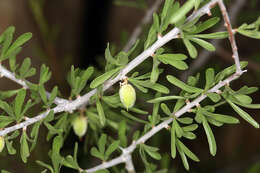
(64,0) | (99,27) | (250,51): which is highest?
(64,0)

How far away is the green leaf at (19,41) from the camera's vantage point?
0.56 m

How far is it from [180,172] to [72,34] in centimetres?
76

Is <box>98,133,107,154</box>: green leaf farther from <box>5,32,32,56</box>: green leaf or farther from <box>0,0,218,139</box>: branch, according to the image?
<box>5,32,32,56</box>: green leaf

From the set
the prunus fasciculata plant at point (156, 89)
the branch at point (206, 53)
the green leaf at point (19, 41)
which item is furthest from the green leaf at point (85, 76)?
the branch at point (206, 53)

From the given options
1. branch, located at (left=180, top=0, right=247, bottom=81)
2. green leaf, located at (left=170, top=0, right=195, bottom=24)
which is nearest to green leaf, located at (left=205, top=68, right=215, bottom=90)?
green leaf, located at (left=170, top=0, right=195, bottom=24)

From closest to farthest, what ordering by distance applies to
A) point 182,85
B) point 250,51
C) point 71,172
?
point 182,85
point 71,172
point 250,51

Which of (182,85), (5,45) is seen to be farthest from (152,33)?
(5,45)

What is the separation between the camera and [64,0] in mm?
1492

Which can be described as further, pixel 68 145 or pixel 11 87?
pixel 11 87

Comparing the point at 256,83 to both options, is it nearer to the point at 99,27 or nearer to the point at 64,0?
the point at 99,27

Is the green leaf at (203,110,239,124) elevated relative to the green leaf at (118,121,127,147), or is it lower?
lower

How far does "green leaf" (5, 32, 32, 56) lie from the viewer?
56cm

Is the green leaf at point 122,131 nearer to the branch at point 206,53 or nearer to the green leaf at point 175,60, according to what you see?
the green leaf at point 175,60

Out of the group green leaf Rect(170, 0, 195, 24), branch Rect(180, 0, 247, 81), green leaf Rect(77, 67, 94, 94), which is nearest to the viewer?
green leaf Rect(170, 0, 195, 24)
